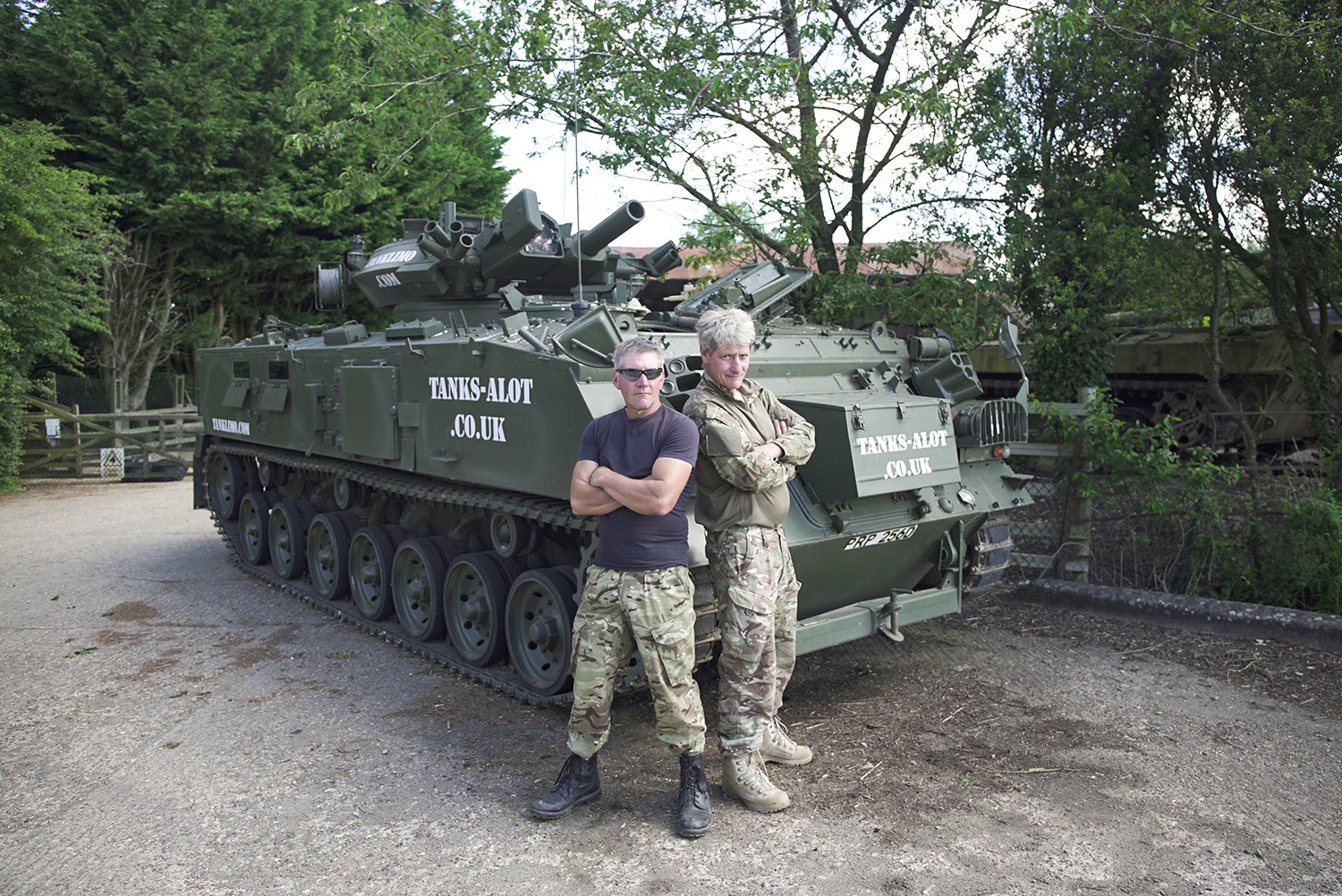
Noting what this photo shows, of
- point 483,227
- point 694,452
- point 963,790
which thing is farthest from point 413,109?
point 963,790

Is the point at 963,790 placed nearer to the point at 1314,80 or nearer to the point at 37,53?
the point at 1314,80

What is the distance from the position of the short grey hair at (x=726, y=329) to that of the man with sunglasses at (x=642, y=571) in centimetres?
27

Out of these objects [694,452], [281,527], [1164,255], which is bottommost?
[281,527]

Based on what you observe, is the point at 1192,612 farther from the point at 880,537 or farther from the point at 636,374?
the point at 636,374

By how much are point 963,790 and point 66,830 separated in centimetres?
380

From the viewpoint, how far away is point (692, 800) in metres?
4.24

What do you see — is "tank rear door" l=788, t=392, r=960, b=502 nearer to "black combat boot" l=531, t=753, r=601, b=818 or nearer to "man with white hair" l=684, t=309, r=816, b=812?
"man with white hair" l=684, t=309, r=816, b=812

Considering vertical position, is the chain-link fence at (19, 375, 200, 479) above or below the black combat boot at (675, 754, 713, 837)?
above

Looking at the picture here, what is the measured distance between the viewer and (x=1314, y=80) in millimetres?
7953

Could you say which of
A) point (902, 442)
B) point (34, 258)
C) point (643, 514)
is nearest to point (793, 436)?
point (643, 514)

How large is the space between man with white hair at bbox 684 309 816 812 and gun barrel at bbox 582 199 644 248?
278 cm

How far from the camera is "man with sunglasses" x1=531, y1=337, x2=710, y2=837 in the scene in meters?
4.11

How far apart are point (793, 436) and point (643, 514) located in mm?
803

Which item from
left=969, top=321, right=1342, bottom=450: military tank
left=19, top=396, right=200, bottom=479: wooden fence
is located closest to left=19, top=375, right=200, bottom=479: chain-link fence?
left=19, top=396, right=200, bottom=479: wooden fence
